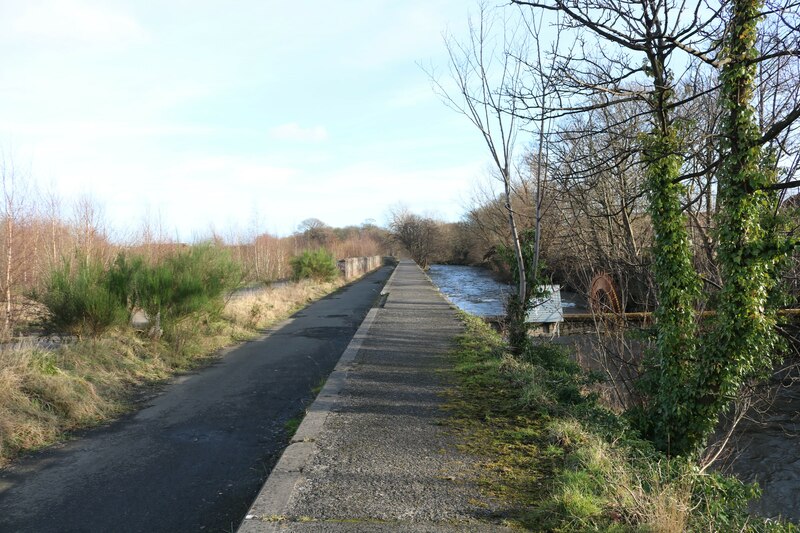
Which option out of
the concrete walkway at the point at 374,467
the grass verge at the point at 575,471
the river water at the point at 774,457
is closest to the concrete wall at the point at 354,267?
the river water at the point at 774,457

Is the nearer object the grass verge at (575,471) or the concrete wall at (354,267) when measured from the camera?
the grass verge at (575,471)

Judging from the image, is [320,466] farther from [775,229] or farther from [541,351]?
[541,351]

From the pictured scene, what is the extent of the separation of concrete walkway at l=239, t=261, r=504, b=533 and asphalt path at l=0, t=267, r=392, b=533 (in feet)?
1.90

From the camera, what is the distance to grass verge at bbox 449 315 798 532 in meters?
3.06

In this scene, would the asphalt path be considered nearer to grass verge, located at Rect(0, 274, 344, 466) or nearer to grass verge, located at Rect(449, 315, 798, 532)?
grass verge, located at Rect(0, 274, 344, 466)

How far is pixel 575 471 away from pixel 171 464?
3565 millimetres

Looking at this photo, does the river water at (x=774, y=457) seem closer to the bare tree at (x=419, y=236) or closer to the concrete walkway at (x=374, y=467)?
the concrete walkway at (x=374, y=467)

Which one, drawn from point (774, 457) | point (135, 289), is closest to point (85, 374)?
point (135, 289)

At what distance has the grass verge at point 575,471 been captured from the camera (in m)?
3.06

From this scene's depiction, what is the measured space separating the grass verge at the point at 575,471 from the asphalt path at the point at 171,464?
1.94m

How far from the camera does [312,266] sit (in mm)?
27891

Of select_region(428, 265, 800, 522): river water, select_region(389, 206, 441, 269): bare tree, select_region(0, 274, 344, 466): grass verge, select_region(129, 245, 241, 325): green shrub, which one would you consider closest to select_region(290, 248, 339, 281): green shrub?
select_region(129, 245, 241, 325): green shrub

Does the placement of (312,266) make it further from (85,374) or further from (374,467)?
(374,467)

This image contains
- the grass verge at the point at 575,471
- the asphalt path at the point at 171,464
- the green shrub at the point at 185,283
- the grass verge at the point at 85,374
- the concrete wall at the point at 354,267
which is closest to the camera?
the grass verge at the point at 575,471
